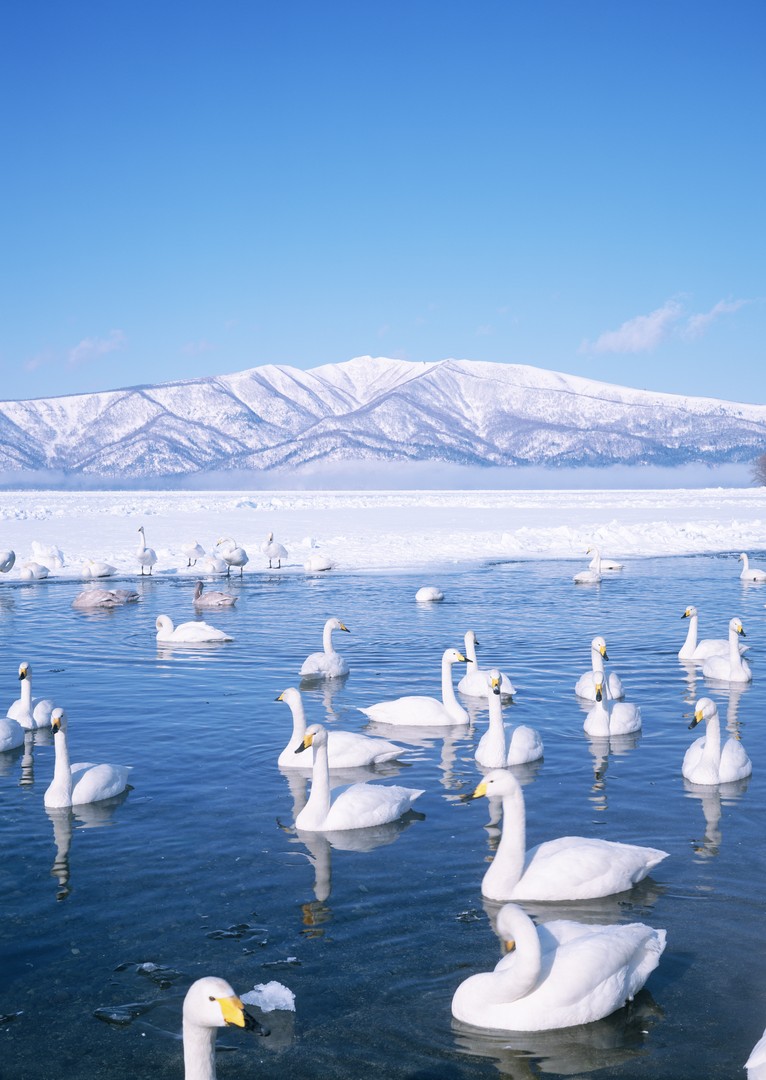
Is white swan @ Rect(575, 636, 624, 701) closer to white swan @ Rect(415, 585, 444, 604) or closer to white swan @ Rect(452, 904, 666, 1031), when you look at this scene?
white swan @ Rect(452, 904, 666, 1031)

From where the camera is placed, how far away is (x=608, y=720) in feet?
40.9

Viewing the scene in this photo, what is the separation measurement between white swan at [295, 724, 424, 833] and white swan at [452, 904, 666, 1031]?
A: 3.17 meters

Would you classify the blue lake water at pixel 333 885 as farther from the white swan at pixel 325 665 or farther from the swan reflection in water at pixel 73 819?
the white swan at pixel 325 665

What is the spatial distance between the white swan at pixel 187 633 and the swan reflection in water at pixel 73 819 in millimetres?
8330

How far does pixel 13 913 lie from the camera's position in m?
7.90

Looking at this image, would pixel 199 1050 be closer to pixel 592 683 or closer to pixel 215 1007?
pixel 215 1007

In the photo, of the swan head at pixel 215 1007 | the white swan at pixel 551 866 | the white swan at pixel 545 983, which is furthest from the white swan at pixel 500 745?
the swan head at pixel 215 1007

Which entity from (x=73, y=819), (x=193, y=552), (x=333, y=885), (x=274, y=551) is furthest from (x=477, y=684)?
(x=193, y=552)

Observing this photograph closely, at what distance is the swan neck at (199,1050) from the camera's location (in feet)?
16.2

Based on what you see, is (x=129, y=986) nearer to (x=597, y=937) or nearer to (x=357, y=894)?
(x=357, y=894)

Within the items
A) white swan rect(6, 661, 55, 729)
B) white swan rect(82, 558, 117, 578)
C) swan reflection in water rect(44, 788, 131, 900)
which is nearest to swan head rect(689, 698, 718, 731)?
swan reflection in water rect(44, 788, 131, 900)

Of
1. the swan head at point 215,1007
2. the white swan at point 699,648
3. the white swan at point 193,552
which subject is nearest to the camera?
the swan head at point 215,1007

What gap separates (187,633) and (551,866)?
1215cm

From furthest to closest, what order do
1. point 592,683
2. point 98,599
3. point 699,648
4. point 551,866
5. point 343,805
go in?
point 98,599 → point 699,648 → point 592,683 → point 343,805 → point 551,866
